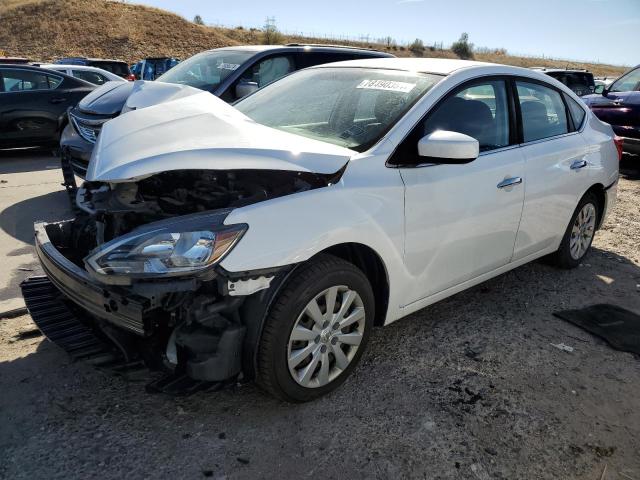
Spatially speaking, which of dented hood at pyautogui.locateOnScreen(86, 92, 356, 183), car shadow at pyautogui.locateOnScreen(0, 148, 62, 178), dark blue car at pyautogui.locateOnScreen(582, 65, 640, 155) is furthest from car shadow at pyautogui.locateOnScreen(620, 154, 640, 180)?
car shadow at pyautogui.locateOnScreen(0, 148, 62, 178)

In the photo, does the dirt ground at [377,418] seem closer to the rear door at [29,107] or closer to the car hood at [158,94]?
the car hood at [158,94]

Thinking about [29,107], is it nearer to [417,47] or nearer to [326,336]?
[326,336]

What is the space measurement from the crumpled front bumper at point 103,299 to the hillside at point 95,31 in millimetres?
40760

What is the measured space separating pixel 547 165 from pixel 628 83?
7690 mm

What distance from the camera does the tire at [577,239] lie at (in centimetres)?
443

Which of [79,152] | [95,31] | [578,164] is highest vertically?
[95,31]

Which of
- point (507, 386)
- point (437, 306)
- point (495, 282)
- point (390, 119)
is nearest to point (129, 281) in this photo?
point (390, 119)

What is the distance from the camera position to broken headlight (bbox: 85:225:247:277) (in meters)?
2.21

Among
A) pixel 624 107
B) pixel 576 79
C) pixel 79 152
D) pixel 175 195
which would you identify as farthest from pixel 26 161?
pixel 576 79

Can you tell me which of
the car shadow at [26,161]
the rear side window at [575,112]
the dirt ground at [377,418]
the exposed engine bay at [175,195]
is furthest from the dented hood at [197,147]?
the car shadow at [26,161]

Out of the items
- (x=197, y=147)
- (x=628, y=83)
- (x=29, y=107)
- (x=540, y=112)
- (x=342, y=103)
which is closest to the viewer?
(x=197, y=147)

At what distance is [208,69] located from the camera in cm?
669

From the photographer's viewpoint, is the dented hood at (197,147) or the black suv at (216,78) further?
the black suv at (216,78)

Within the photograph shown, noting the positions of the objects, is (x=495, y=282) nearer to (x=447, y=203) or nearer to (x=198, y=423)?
(x=447, y=203)
